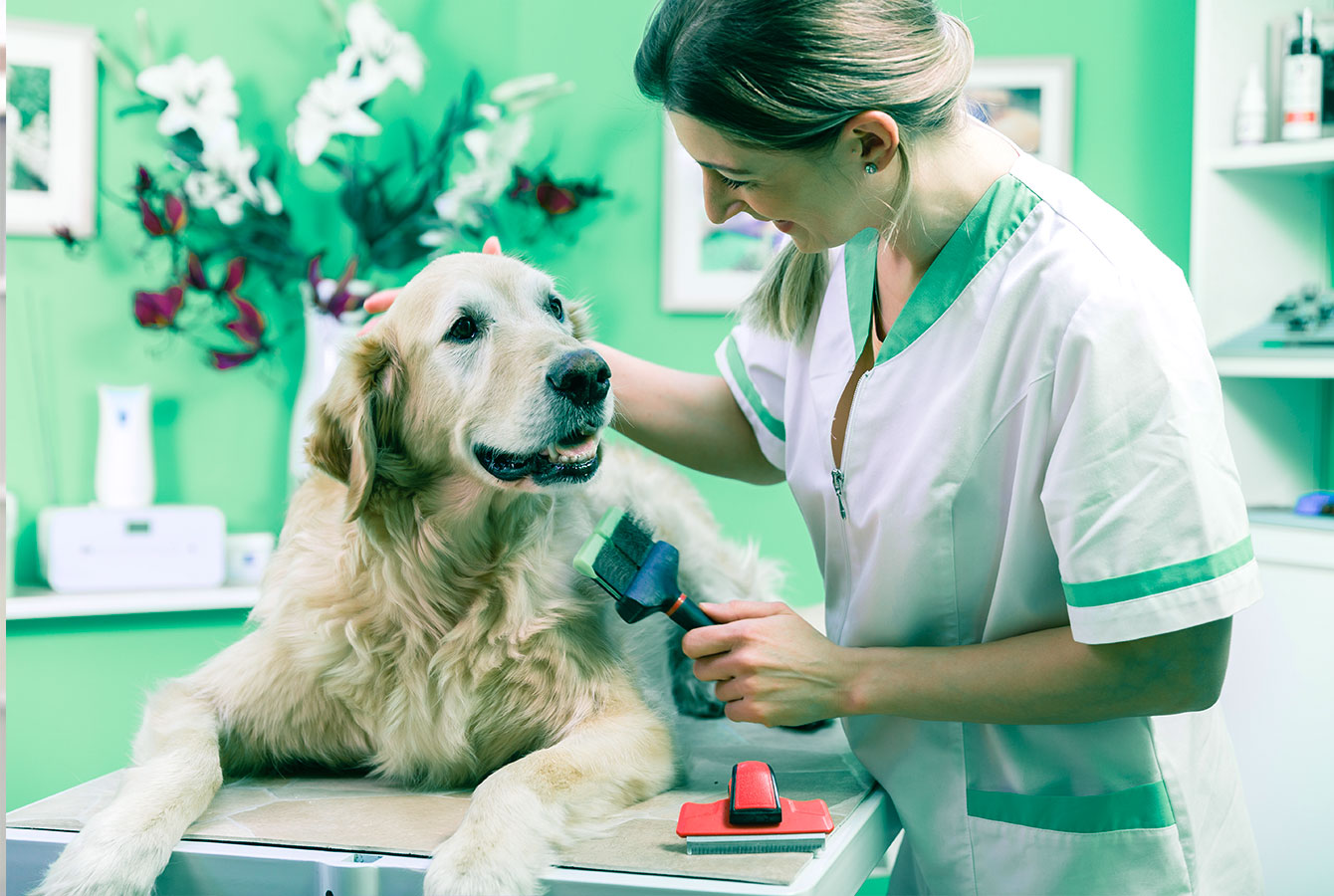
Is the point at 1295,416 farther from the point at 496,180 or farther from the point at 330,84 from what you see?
the point at 330,84

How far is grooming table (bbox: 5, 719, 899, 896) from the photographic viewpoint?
807 mm

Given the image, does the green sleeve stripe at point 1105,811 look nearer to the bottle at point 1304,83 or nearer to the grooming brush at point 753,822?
the grooming brush at point 753,822

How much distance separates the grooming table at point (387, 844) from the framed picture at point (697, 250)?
1972mm

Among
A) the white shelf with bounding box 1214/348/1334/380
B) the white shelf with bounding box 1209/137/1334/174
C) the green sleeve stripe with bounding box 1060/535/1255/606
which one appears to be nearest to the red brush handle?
the green sleeve stripe with bounding box 1060/535/1255/606

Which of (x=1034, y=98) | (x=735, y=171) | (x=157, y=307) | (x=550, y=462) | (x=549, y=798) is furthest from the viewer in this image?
(x=1034, y=98)

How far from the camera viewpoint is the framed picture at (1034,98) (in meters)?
2.69

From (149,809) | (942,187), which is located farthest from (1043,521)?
(149,809)

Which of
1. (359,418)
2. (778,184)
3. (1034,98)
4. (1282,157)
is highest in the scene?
(1034,98)

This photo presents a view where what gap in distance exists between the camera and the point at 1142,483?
0.88 m

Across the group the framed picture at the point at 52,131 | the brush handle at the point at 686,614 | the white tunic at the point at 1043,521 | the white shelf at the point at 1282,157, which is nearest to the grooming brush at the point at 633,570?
the brush handle at the point at 686,614

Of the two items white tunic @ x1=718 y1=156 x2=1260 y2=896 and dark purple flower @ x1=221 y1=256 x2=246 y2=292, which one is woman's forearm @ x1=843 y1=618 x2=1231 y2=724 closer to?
white tunic @ x1=718 y1=156 x2=1260 y2=896

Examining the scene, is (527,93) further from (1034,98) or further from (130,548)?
(130,548)

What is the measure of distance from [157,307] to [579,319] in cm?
166

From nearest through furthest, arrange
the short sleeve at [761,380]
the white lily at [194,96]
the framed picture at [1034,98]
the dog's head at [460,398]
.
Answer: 1. the dog's head at [460,398]
2. the short sleeve at [761,380]
3. the white lily at [194,96]
4. the framed picture at [1034,98]
